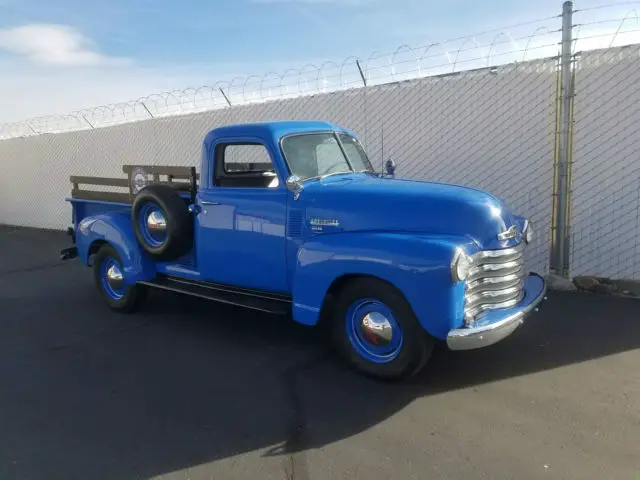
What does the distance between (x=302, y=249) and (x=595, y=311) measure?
328 cm

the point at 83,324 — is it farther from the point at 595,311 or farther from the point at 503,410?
the point at 595,311

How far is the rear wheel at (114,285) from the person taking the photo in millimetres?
6141

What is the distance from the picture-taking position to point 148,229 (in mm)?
5727

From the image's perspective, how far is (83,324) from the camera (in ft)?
19.4

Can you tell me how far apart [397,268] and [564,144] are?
3510 mm

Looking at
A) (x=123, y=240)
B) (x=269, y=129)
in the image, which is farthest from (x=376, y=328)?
(x=123, y=240)

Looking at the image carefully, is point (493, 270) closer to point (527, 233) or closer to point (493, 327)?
point (493, 327)

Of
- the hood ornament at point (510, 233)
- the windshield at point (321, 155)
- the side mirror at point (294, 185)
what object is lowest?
the hood ornament at point (510, 233)

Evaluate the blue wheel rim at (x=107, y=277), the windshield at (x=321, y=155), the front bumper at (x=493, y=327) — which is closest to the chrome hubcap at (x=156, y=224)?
the blue wheel rim at (x=107, y=277)

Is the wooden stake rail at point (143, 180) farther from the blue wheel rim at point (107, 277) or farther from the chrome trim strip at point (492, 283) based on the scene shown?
the chrome trim strip at point (492, 283)

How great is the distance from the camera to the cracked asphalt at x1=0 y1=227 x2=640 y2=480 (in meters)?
3.14

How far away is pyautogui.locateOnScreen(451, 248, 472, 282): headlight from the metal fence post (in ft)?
10.2

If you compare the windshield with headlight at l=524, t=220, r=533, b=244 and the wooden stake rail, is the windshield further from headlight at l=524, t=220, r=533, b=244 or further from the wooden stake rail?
headlight at l=524, t=220, r=533, b=244

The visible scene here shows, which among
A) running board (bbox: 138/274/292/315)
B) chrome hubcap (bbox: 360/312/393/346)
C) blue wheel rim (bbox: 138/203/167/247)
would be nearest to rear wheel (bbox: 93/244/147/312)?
running board (bbox: 138/274/292/315)
